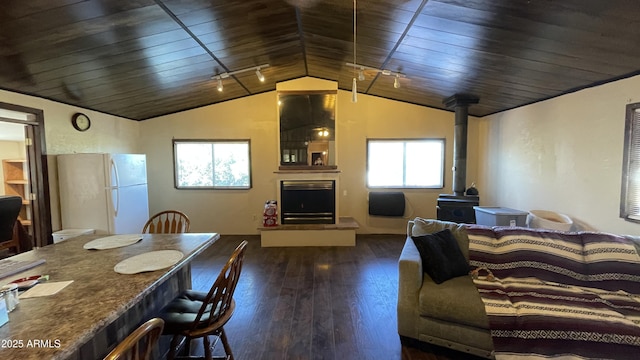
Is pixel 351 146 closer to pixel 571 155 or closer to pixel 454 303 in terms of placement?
pixel 571 155

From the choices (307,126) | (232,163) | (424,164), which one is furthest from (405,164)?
(232,163)

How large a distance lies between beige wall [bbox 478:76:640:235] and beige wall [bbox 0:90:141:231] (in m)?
6.39

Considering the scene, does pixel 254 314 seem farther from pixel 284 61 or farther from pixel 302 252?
pixel 284 61

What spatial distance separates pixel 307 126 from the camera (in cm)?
513

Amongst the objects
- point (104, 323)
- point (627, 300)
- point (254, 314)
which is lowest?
point (254, 314)

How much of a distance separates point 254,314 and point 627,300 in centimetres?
293

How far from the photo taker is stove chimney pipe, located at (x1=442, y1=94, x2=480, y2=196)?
4516mm

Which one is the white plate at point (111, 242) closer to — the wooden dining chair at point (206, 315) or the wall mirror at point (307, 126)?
the wooden dining chair at point (206, 315)

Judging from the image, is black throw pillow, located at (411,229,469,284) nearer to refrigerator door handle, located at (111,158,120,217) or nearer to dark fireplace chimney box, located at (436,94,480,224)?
dark fireplace chimney box, located at (436,94,480,224)

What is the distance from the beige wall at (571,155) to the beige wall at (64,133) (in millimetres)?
6391

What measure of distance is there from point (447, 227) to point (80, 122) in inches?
200

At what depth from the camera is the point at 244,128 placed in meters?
5.74

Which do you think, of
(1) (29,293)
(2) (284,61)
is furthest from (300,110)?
(1) (29,293)

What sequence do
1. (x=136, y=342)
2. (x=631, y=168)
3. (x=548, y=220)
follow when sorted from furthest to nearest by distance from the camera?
(x=548, y=220) < (x=631, y=168) < (x=136, y=342)
